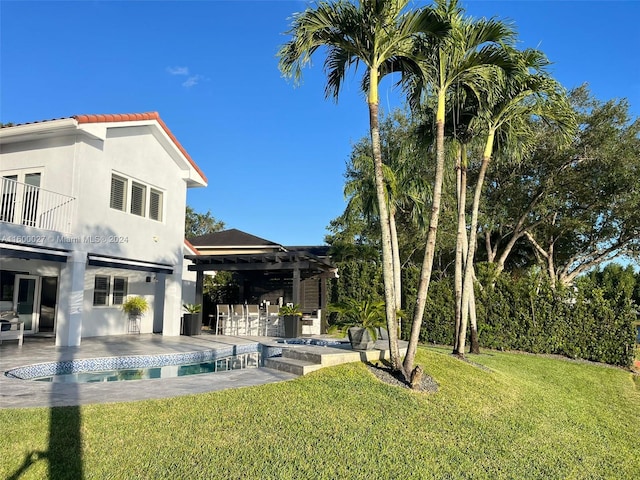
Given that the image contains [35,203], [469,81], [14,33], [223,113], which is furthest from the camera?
[223,113]

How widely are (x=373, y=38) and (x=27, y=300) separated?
14213mm

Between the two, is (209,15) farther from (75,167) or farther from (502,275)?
(502,275)

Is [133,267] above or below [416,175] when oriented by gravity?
below

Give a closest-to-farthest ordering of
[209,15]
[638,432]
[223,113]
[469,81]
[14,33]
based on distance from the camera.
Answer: [638,432], [469,81], [14,33], [209,15], [223,113]

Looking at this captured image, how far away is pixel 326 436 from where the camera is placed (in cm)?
533

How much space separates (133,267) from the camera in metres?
14.7

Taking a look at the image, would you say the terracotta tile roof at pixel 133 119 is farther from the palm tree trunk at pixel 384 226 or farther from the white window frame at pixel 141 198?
the palm tree trunk at pixel 384 226

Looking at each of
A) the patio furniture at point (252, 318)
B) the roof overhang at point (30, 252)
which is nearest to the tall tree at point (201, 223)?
the patio furniture at point (252, 318)

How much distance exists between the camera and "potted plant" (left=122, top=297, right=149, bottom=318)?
16.8 m

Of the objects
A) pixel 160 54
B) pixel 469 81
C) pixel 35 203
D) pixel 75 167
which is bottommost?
pixel 35 203

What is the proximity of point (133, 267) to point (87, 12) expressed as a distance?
8.19 m

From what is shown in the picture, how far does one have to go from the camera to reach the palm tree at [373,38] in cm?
778

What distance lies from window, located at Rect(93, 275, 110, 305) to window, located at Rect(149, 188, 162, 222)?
290 centimetres

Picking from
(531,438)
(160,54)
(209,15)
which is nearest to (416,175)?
(209,15)
